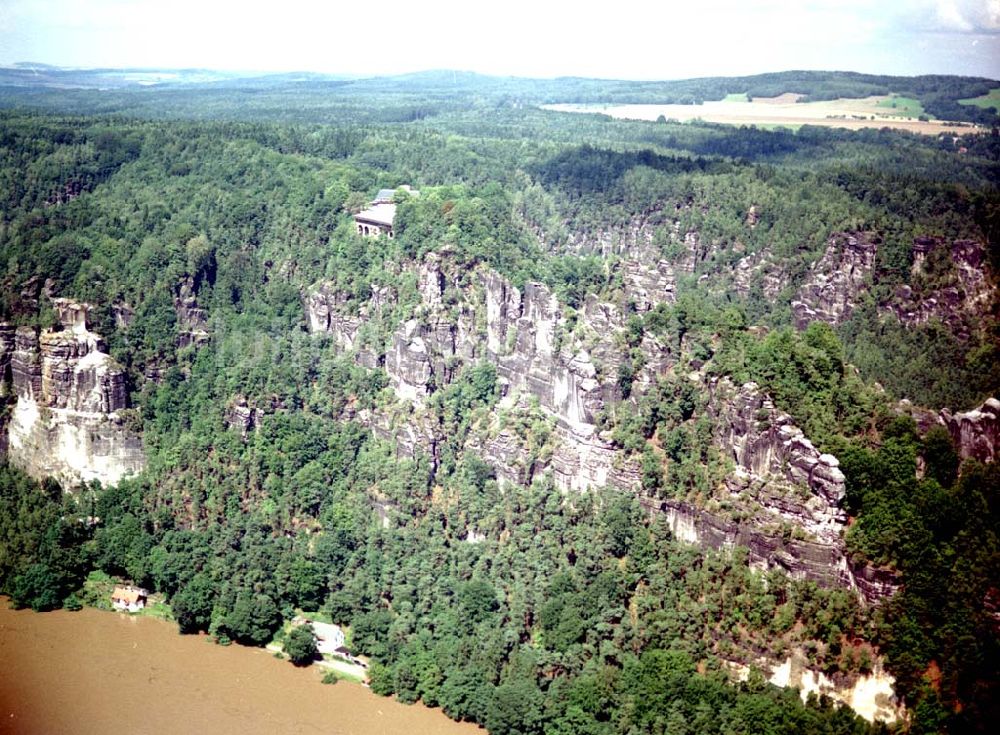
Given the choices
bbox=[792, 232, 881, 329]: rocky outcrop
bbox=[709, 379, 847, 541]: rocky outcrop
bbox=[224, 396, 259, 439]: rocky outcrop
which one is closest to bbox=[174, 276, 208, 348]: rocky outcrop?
bbox=[224, 396, 259, 439]: rocky outcrop

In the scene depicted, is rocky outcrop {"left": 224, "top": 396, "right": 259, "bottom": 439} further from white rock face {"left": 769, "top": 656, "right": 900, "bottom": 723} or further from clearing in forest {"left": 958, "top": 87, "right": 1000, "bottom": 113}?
clearing in forest {"left": 958, "top": 87, "right": 1000, "bottom": 113}

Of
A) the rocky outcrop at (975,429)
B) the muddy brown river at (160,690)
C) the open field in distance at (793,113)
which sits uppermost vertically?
the open field in distance at (793,113)

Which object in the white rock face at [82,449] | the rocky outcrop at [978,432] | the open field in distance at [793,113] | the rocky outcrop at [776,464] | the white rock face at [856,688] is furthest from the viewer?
the open field in distance at [793,113]

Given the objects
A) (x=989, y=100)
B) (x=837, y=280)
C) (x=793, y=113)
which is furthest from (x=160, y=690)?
(x=793, y=113)

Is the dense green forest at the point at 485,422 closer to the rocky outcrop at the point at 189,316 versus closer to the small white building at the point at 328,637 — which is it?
the rocky outcrop at the point at 189,316

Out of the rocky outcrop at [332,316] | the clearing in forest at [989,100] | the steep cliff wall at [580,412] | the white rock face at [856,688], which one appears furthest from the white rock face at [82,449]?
the clearing in forest at [989,100]

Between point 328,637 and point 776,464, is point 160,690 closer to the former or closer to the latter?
point 328,637

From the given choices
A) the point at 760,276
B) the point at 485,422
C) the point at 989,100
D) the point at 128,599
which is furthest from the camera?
the point at 760,276
